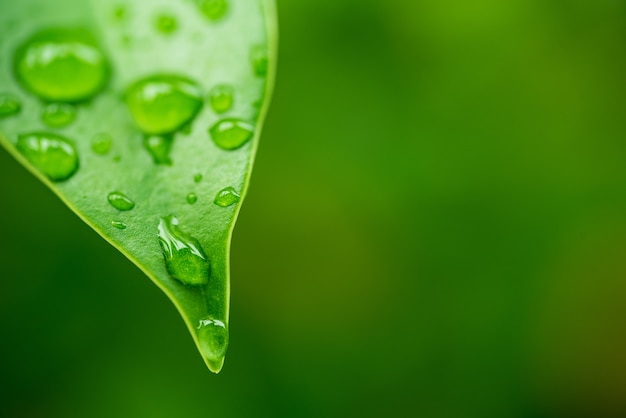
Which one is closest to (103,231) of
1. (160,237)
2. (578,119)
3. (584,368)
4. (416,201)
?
(160,237)

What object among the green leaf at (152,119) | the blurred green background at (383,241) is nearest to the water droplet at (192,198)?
the green leaf at (152,119)

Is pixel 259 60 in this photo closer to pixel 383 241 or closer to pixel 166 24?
pixel 166 24

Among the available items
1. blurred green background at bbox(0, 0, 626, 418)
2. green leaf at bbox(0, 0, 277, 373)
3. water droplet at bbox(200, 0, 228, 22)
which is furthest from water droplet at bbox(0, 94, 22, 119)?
blurred green background at bbox(0, 0, 626, 418)

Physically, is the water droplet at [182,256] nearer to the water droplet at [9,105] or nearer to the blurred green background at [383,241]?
the water droplet at [9,105]

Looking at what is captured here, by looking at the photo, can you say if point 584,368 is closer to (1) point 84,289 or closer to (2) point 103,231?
(1) point 84,289

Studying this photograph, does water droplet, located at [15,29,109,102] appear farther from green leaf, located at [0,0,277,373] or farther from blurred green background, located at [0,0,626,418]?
blurred green background, located at [0,0,626,418]

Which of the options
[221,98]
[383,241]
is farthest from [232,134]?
[383,241]
